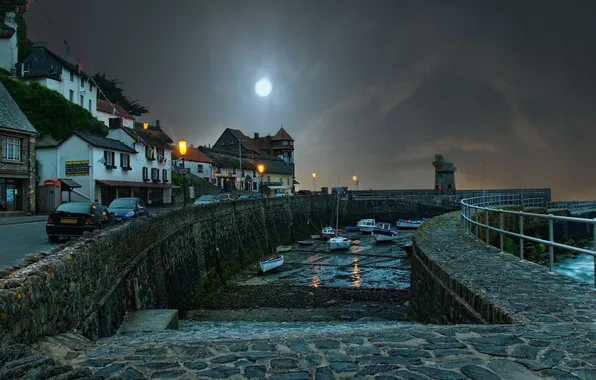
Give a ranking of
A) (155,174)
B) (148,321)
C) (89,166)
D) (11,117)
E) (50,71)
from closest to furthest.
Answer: (148,321)
(11,117)
(89,166)
(155,174)
(50,71)

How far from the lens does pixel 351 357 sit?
405cm

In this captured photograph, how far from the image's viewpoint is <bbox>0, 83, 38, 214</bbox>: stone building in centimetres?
2939

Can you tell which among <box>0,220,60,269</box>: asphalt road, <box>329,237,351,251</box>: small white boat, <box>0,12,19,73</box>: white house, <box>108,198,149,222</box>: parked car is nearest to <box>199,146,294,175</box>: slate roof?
<box>0,12,19,73</box>: white house

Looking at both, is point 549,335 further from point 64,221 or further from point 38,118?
point 38,118

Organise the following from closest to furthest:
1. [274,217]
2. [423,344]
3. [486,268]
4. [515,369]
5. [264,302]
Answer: [515,369] → [423,344] → [486,268] → [264,302] → [274,217]

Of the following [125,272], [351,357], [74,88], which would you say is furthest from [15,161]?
[351,357]

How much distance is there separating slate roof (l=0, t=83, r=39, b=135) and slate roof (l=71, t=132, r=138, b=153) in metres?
5.53

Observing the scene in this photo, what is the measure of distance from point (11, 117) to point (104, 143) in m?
9.64

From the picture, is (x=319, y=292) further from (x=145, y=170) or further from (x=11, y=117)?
(x=145, y=170)

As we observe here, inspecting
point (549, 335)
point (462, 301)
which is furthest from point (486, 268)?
point (549, 335)

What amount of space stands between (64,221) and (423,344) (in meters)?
13.8

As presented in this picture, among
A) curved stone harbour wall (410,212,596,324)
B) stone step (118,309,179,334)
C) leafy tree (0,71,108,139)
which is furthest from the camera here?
leafy tree (0,71,108,139)

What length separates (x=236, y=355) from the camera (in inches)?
165

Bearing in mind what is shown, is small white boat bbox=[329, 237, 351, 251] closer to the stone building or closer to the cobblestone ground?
the stone building
